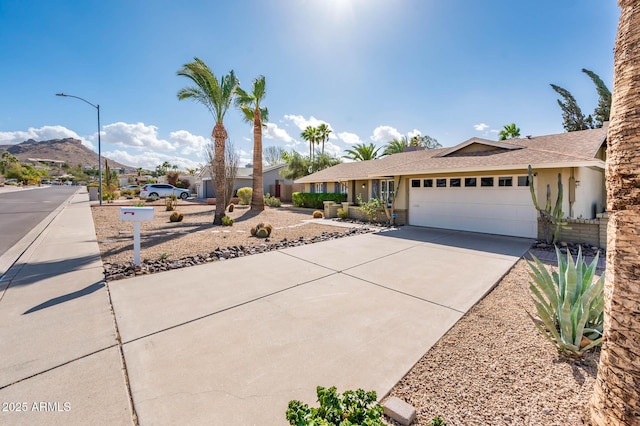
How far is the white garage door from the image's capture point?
1020 centimetres

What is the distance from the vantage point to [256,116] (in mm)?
19359

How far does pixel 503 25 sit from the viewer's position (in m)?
10.4

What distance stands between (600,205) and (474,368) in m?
14.4

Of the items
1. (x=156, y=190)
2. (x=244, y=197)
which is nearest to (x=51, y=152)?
(x=156, y=190)

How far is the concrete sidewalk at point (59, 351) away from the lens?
92.4 inches

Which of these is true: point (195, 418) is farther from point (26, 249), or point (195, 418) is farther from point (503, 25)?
point (503, 25)

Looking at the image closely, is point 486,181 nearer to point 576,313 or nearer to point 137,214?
point 576,313

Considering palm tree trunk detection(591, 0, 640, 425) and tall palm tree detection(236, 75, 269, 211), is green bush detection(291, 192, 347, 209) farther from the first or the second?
palm tree trunk detection(591, 0, 640, 425)

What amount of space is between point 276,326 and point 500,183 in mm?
10572

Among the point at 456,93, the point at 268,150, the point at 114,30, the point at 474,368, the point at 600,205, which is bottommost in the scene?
the point at 474,368

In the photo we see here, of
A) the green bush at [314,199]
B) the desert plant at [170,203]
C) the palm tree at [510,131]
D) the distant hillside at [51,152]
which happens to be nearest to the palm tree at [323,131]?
the green bush at [314,199]

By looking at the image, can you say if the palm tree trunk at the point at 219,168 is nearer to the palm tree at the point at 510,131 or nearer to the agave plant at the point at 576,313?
the agave plant at the point at 576,313

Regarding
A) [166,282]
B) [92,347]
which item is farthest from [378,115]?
[92,347]

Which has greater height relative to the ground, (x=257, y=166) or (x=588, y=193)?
(x=257, y=166)
